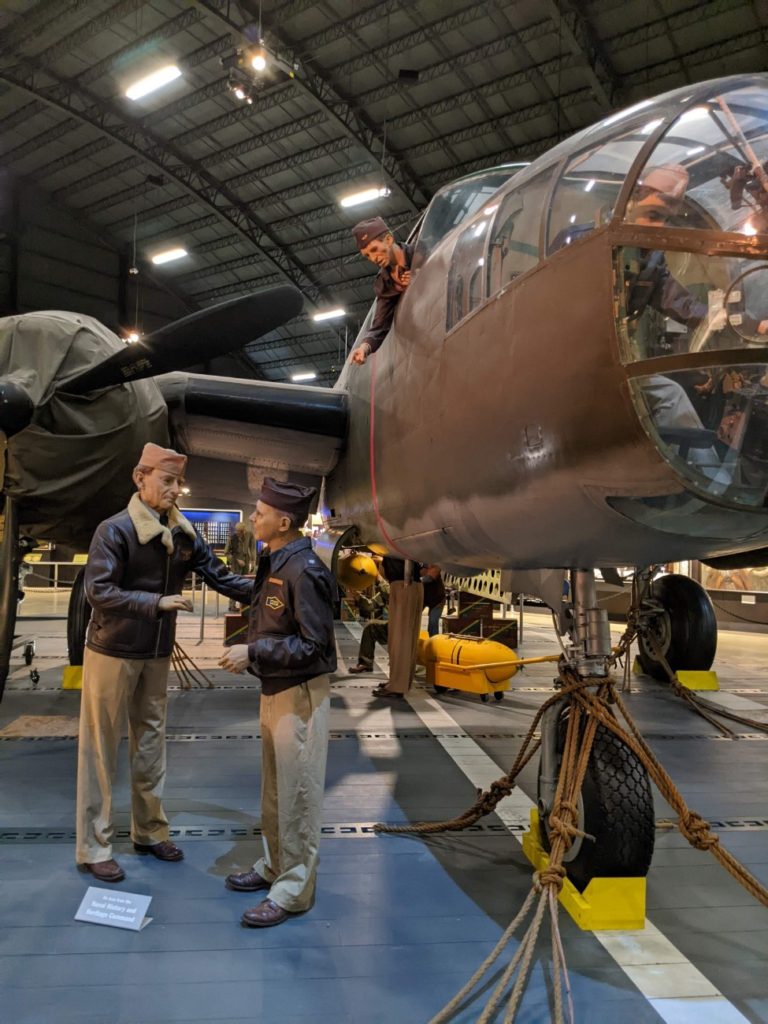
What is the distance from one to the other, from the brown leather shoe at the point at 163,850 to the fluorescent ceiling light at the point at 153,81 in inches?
660

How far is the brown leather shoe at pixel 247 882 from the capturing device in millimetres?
3207

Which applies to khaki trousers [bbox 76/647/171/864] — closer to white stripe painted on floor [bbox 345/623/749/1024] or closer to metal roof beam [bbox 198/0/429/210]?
white stripe painted on floor [bbox 345/623/749/1024]

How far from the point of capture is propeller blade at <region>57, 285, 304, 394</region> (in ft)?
14.8

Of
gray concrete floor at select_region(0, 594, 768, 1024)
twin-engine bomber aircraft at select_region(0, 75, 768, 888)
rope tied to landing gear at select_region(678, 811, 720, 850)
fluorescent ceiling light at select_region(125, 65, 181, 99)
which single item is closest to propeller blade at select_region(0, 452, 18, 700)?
gray concrete floor at select_region(0, 594, 768, 1024)

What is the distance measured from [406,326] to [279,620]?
5.72 ft

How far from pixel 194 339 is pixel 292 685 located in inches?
102

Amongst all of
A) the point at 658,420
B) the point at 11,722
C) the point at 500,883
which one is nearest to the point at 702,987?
the point at 500,883

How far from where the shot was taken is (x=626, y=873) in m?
3.03

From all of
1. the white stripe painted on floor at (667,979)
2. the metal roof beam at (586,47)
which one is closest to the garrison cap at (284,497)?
the white stripe painted on floor at (667,979)

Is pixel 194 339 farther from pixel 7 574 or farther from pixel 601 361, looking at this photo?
pixel 601 361

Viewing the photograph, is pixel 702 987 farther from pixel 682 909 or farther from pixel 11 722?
pixel 11 722

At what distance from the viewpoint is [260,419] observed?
621cm

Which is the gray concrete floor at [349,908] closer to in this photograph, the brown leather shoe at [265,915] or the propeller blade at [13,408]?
the brown leather shoe at [265,915]

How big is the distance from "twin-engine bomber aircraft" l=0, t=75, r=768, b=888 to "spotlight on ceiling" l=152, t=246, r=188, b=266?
25.5 meters
